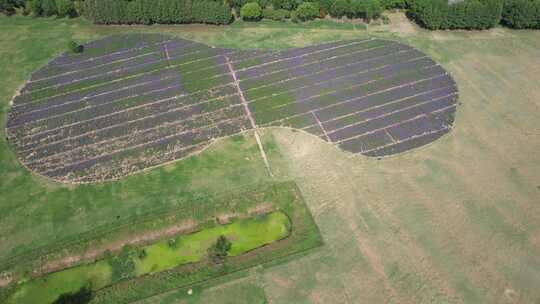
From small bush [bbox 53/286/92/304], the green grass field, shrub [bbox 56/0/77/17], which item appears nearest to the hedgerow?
the green grass field

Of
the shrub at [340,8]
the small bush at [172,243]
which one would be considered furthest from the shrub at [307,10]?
the small bush at [172,243]

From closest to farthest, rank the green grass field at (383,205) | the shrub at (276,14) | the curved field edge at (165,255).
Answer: the green grass field at (383,205)
the curved field edge at (165,255)
the shrub at (276,14)

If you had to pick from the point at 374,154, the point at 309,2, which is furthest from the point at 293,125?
the point at 309,2

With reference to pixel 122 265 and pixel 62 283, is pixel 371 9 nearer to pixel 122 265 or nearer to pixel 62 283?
pixel 122 265

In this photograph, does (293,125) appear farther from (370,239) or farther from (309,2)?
(309,2)

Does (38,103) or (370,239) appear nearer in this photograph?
(370,239)

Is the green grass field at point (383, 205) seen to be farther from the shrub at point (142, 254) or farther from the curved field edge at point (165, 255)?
the shrub at point (142, 254)

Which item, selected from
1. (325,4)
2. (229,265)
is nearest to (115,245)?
(229,265)
